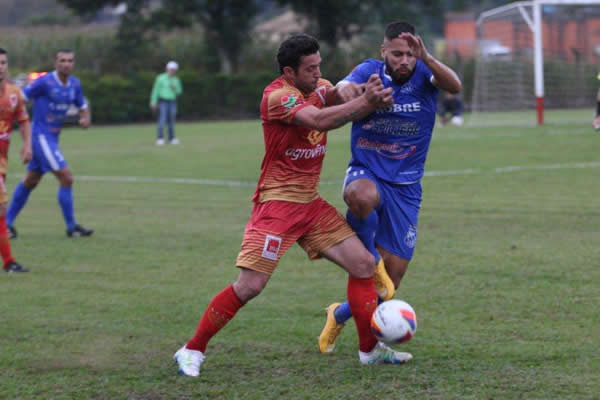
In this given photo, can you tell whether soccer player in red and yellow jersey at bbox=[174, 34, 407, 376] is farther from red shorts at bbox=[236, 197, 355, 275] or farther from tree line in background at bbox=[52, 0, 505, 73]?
tree line in background at bbox=[52, 0, 505, 73]

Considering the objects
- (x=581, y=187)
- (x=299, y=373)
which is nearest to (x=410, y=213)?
(x=299, y=373)

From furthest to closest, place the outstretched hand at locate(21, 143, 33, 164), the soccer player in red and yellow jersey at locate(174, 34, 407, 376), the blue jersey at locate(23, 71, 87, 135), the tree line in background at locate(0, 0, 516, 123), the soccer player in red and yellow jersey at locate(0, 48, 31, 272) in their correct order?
the tree line in background at locate(0, 0, 516, 123) < the blue jersey at locate(23, 71, 87, 135) < the outstretched hand at locate(21, 143, 33, 164) < the soccer player in red and yellow jersey at locate(0, 48, 31, 272) < the soccer player in red and yellow jersey at locate(174, 34, 407, 376)

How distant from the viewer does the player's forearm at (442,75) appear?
17.4 ft

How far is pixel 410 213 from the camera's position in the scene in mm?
5730

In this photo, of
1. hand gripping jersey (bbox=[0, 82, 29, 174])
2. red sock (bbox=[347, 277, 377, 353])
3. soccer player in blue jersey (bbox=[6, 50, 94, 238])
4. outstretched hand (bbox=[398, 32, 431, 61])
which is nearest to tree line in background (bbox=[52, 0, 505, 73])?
soccer player in blue jersey (bbox=[6, 50, 94, 238])

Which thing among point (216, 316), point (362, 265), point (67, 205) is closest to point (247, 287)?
point (216, 316)

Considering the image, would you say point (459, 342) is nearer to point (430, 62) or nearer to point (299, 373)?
point (299, 373)

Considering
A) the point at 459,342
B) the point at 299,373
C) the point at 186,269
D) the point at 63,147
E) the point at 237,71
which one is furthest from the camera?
the point at 237,71

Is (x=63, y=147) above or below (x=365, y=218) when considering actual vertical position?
below

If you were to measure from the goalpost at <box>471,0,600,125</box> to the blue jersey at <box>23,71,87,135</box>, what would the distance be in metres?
17.2

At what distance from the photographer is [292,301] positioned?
7.11m

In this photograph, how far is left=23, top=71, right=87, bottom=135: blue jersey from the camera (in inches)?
427

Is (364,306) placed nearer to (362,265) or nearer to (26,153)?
(362,265)

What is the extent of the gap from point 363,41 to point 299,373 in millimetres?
41081
